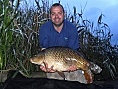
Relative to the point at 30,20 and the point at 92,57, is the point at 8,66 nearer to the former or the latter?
the point at 30,20

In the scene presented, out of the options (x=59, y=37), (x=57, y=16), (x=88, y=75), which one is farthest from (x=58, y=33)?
(x=88, y=75)

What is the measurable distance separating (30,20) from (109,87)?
188cm

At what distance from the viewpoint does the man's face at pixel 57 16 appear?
4680 mm

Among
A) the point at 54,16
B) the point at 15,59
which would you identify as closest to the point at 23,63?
the point at 15,59

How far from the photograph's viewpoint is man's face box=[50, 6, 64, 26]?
4680 mm

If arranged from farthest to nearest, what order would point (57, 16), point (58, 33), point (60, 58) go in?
1. point (58, 33)
2. point (57, 16)
3. point (60, 58)

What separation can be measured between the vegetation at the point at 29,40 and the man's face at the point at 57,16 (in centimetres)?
50

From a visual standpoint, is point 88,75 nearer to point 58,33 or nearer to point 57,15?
point 58,33

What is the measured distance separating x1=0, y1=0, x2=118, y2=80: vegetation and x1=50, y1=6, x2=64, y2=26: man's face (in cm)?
50

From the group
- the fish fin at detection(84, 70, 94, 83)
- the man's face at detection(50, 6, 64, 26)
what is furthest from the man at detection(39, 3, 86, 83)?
the fish fin at detection(84, 70, 94, 83)

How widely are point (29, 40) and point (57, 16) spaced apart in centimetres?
100

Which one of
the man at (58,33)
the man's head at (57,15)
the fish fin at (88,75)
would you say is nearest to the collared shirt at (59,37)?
the man at (58,33)

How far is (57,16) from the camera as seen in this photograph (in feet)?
15.4

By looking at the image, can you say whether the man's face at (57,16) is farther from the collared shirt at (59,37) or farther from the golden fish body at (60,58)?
the golden fish body at (60,58)
